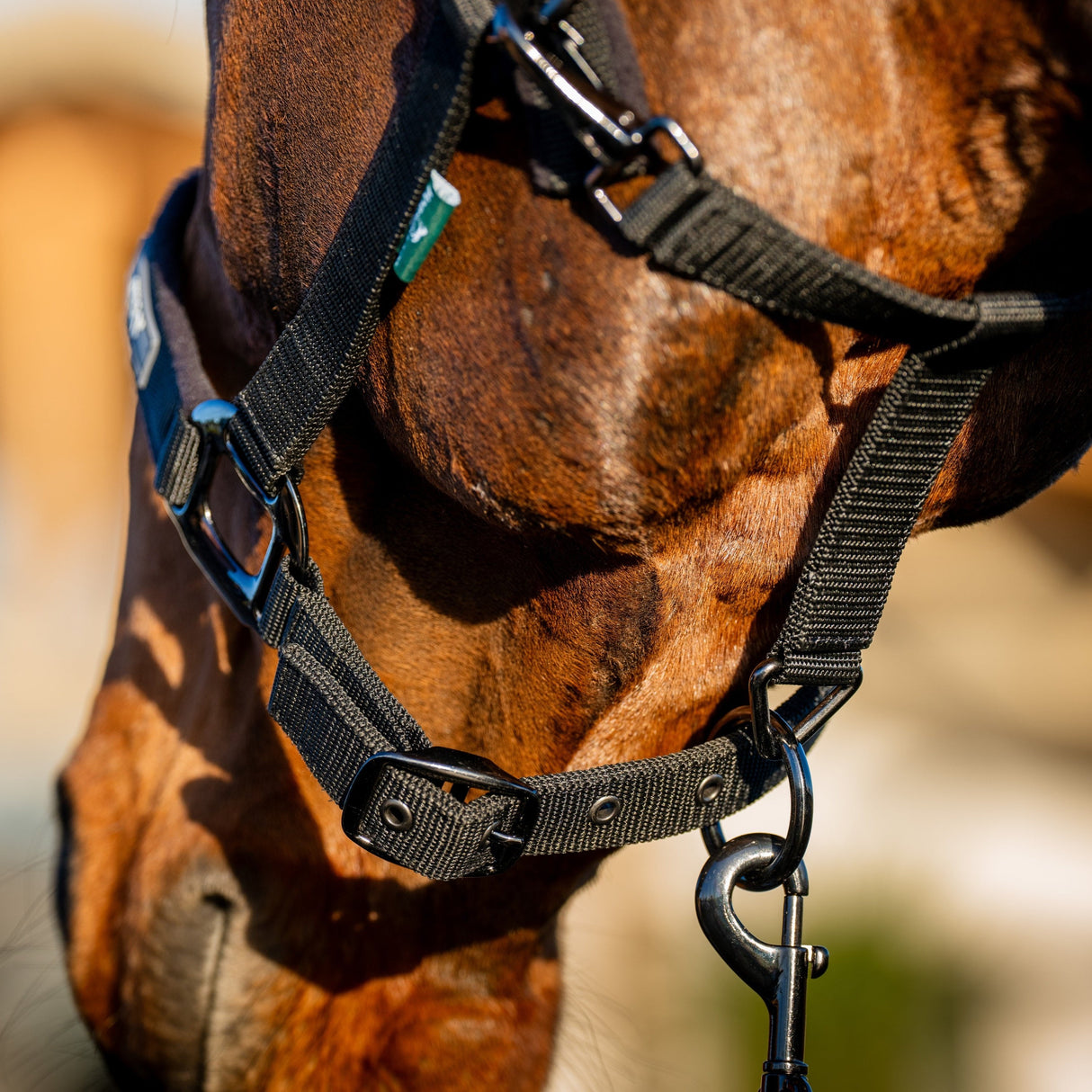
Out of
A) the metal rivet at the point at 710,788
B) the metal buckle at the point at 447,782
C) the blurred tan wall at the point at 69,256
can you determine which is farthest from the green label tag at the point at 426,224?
the blurred tan wall at the point at 69,256

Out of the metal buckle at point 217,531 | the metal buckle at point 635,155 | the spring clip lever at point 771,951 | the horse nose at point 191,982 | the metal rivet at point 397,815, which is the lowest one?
the spring clip lever at point 771,951

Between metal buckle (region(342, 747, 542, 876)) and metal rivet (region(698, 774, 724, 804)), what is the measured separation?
5.5 inches

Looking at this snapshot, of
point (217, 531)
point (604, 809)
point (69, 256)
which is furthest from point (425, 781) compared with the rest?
point (69, 256)

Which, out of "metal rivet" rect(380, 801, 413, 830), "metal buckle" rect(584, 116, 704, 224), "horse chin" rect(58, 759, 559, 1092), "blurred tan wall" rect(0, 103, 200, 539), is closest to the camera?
"metal buckle" rect(584, 116, 704, 224)

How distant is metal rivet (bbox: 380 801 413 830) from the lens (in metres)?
0.85

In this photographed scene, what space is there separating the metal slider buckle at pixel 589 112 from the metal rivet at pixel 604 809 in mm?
457

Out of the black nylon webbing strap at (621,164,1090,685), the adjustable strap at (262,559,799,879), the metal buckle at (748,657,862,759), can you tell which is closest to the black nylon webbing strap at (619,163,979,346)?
the black nylon webbing strap at (621,164,1090,685)

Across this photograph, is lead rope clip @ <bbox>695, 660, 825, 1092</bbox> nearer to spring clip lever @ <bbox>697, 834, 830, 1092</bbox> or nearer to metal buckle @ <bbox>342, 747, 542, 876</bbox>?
spring clip lever @ <bbox>697, 834, 830, 1092</bbox>

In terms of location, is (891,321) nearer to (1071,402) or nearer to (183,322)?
(1071,402)

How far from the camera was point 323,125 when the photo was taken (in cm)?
82

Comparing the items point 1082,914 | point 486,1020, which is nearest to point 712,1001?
point 1082,914

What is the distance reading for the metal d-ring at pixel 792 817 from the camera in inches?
31.9

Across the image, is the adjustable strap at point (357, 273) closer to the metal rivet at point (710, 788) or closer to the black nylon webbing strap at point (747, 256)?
the black nylon webbing strap at point (747, 256)

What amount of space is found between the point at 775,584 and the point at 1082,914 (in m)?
3.16
